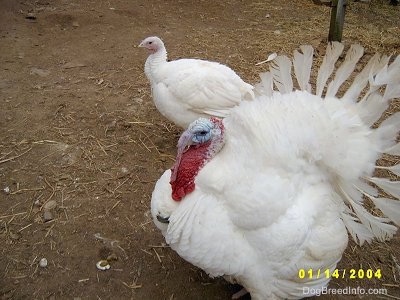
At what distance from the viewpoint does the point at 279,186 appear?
6.76 ft

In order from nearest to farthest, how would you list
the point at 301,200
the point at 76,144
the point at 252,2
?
the point at 301,200
the point at 76,144
the point at 252,2

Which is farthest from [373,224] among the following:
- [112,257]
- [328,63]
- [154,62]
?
[154,62]

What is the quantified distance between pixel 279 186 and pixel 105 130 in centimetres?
239

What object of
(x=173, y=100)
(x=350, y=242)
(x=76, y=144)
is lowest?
(x=350, y=242)

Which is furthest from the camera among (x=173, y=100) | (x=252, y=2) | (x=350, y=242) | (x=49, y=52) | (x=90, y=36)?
(x=252, y=2)

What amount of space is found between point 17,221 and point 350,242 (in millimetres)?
2462

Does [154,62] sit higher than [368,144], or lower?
lower

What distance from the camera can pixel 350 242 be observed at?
2.97m

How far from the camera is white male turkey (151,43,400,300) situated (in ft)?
6.70

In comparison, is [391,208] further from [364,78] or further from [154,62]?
[154,62]

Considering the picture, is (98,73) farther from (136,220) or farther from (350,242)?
(350,242)

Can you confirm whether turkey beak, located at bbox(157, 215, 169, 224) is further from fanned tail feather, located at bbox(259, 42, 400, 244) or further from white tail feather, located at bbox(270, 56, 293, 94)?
white tail feather, located at bbox(270, 56, 293, 94)

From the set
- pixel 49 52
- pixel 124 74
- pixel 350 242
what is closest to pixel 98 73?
pixel 124 74

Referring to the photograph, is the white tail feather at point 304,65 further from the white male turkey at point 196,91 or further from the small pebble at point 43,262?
the small pebble at point 43,262
